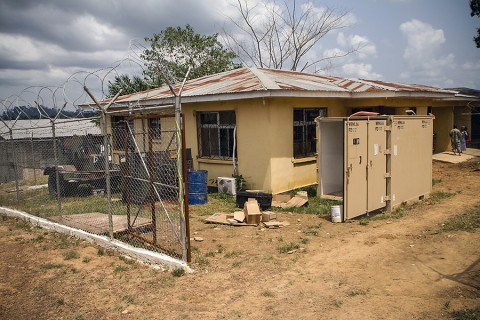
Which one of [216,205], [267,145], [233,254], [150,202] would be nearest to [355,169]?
[267,145]

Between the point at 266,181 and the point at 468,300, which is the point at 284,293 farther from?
the point at 266,181

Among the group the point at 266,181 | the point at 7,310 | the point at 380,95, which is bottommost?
the point at 7,310

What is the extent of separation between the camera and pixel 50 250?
6.73 meters

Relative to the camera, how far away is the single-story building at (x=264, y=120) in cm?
1041

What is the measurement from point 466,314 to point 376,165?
4779 millimetres

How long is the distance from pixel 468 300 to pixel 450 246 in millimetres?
2120

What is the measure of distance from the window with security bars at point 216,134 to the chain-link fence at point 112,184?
101 centimetres

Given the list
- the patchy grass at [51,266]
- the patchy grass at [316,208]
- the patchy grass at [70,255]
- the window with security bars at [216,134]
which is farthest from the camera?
the window with security bars at [216,134]

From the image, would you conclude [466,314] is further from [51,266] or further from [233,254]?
[51,266]

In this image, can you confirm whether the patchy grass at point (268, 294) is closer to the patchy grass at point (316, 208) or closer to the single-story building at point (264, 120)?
the patchy grass at point (316, 208)

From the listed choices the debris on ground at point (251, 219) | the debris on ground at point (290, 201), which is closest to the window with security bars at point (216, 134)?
the debris on ground at point (290, 201)

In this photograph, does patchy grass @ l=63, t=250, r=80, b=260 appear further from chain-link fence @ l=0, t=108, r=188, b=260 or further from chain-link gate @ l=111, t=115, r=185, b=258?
chain-link gate @ l=111, t=115, r=185, b=258

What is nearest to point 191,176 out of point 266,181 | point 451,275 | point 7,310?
point 266,181

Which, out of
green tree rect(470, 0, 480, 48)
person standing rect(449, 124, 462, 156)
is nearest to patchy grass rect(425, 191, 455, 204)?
person standing rect(449, 124, 462, 156)
